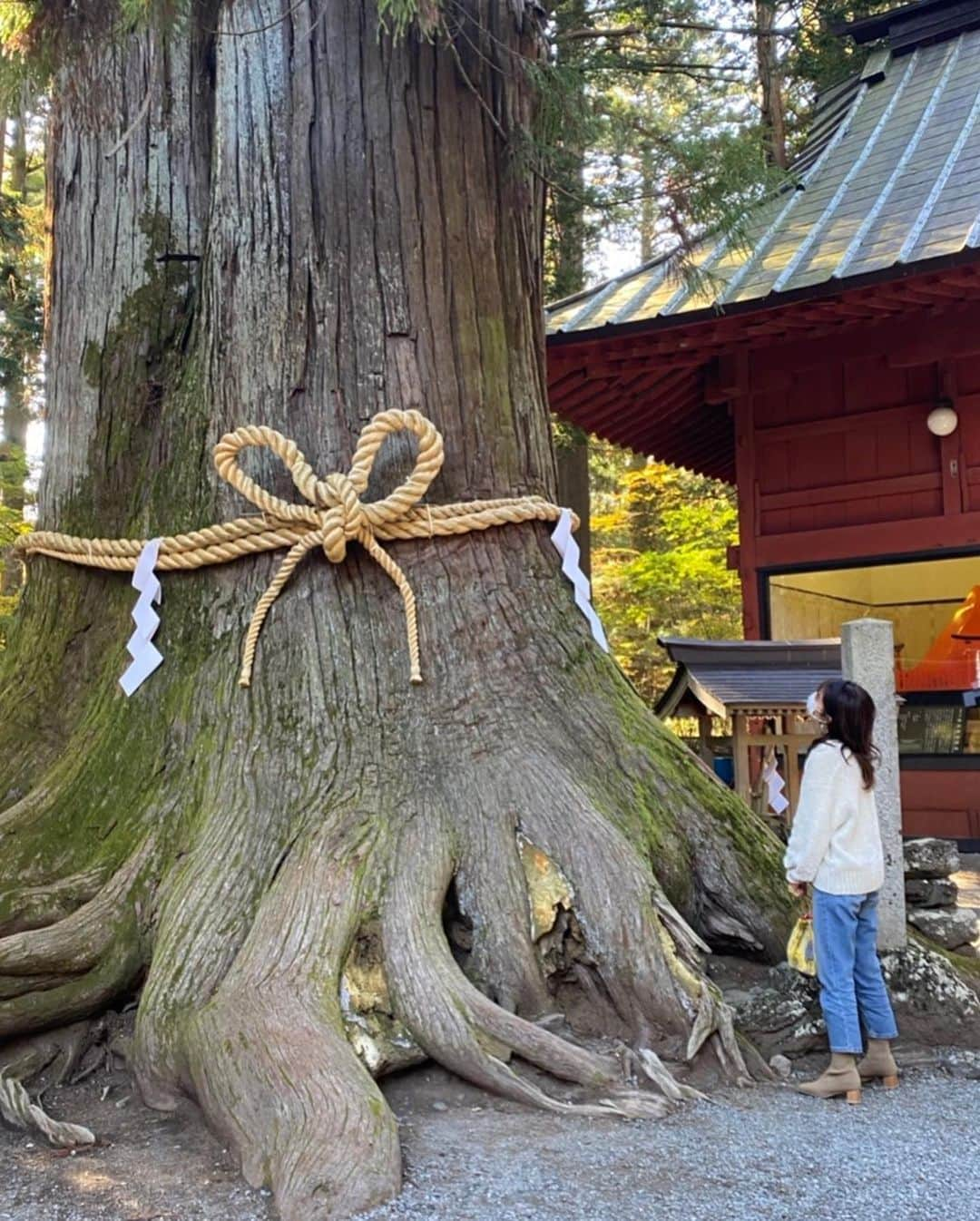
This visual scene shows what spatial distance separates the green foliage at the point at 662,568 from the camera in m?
15.4

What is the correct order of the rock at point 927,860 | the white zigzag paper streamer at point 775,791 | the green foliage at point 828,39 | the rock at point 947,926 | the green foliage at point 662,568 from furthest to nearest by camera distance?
the green foliage at point 662,568 < the green foliage at point 828,39 < the white zigzag paper streamer at point 775,791 < the rock at point 927,860 < the rock at point 947,926

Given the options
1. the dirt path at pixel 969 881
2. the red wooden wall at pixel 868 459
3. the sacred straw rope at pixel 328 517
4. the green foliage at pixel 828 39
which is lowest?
the dirt path at pixel 969 881

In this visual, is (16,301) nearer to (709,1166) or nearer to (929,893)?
(929,893)

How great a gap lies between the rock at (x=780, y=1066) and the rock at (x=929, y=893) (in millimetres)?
958

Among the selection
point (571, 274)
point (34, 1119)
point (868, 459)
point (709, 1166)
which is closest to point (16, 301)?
point (571, 274)

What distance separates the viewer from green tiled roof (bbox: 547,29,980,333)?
583 cm

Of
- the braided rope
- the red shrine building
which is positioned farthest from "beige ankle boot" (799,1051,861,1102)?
the red shrine building

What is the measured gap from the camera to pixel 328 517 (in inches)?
109

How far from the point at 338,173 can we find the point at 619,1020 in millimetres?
2479

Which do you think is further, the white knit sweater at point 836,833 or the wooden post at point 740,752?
the wooden post at point 740,752

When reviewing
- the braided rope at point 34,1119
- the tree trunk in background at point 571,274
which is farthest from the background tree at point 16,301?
the tree trunk in background at point 571,274

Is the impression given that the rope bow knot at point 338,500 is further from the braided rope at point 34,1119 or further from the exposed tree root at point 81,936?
the braided rope at point 34,1119

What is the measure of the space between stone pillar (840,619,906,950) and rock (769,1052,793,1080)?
471mm

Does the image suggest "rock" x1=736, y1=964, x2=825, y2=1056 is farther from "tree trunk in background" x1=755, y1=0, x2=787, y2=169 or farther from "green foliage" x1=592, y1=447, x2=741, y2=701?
"green foliage" x1=592, y1=447, x2=741, y2=701
